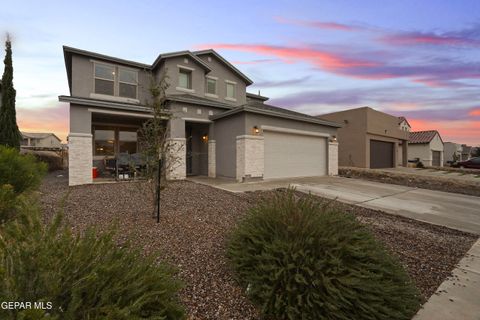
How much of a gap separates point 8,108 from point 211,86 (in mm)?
11399

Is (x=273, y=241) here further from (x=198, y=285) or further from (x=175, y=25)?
(x=175, y=25)

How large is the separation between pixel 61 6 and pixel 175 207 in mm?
8342

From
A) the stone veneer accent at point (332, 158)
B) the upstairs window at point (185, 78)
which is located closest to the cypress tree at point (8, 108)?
the upstairs window at point (185, 78)

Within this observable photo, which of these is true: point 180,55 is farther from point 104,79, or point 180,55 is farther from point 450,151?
point 450,151

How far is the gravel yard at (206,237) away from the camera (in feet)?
9.73

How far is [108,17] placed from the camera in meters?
9.51

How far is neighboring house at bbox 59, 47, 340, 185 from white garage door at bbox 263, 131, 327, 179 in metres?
0.05

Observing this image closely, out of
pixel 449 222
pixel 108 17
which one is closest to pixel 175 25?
pixel 108 17

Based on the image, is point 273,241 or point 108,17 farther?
point 108,17

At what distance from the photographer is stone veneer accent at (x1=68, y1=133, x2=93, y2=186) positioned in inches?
433

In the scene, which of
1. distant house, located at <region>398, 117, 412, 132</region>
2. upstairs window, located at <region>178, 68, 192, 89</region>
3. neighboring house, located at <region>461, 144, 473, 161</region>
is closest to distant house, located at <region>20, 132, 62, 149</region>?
upstairs window, located at <region>178, 68, 192, 89</region>

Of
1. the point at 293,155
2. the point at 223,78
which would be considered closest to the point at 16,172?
the point at 293,155

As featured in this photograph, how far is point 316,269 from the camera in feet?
8.98

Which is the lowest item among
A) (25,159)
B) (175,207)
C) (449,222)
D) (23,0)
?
Result: (449,222)
